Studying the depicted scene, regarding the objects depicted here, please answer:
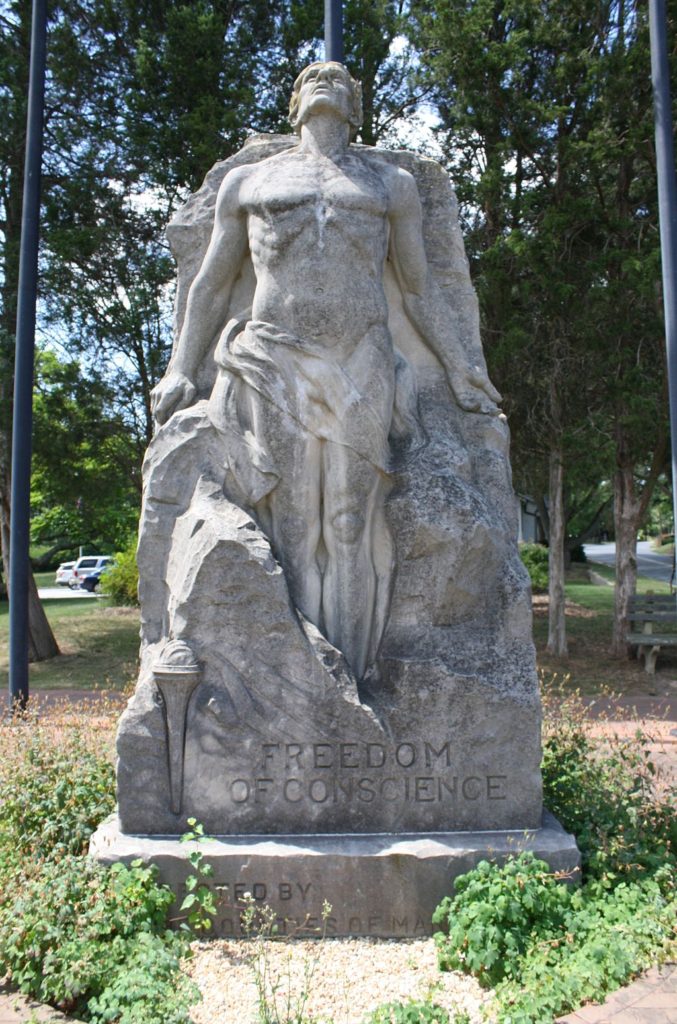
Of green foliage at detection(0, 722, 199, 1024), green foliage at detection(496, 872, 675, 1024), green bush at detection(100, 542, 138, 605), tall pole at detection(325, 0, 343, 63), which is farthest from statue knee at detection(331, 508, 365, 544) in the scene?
green bush at detection(100, 542, 138, 605)

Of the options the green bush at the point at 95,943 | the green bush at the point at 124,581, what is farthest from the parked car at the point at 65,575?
the green bush at the point at 95,943

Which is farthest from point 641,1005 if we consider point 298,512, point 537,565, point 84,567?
point 84,567

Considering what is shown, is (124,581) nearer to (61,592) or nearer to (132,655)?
(132,655)

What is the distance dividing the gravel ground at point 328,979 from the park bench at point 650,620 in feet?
25.6

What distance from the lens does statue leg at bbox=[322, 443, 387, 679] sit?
3.94m

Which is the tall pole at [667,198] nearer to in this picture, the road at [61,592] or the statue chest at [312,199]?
the statue chest at [312,199]

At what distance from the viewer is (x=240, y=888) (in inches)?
141

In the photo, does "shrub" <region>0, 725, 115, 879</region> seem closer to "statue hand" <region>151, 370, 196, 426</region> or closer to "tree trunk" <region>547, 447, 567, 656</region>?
"statue hand" <region>151, 370, 196, 426</region>

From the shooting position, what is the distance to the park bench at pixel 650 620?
→ 10.7m

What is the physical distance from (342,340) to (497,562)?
1157 mm

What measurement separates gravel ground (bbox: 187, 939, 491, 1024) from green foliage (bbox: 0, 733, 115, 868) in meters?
0.84

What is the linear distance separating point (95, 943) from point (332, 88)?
11.6 feet

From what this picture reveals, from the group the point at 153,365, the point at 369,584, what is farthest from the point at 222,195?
the point at 153,365

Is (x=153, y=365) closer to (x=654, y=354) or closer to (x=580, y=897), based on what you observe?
(x=654, y=354)
